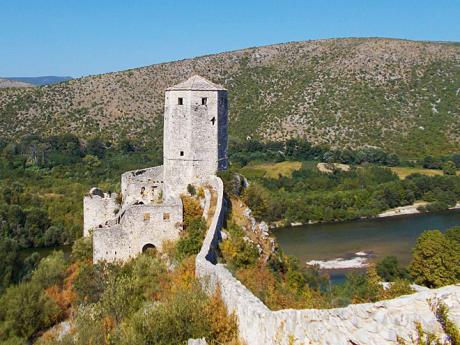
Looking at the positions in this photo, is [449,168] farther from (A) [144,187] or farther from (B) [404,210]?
(A) [144,187]

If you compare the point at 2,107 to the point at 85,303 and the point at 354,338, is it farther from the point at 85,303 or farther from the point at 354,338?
the point at 354,338

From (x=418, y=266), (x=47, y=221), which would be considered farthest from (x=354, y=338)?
(x=47, y=221)

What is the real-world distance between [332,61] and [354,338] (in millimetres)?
83258

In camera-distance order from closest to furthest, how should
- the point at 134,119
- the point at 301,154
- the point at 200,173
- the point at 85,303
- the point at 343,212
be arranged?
the point at 85,303, the point at 200,173, the point at 343,212, the point at 301,154, the point at 134,119

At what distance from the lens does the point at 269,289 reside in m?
12.1

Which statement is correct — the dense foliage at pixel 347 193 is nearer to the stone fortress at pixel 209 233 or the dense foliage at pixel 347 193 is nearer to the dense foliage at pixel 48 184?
the dense foliage at pixel 48 184

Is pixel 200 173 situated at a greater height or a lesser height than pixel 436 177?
greater

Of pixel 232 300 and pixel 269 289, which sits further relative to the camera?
pixel 269 289

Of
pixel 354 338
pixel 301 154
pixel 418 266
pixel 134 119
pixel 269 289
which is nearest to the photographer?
pixel 354 338

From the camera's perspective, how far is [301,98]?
80688 millimetres

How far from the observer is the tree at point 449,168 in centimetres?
6381

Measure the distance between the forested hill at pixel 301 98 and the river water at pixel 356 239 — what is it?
22.5 m

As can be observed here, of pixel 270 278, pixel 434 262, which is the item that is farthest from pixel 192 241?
pixel 434 262

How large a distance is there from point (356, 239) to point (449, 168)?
23.8 meters
